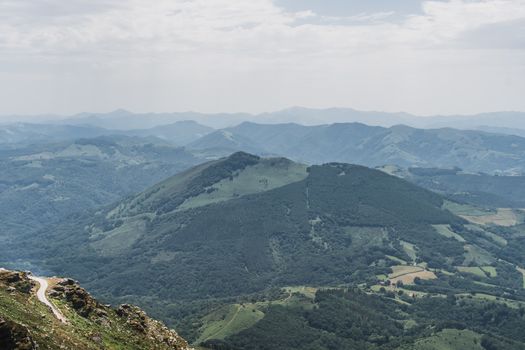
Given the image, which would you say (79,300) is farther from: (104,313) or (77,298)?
(104,313)

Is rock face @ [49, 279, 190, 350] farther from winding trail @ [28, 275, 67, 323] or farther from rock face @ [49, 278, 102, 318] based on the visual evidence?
winding trail @ [28, 275, 67, 323]

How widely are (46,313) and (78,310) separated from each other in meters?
12.2

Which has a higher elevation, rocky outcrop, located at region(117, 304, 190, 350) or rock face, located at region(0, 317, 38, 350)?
rock face, located at region(0, 317, 38, 350)

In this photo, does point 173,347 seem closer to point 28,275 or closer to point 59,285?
point 59,285

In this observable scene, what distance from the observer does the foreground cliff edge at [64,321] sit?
224 ft

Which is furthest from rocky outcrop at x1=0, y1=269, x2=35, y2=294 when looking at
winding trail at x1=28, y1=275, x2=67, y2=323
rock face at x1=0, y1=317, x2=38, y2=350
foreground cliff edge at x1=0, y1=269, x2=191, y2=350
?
rock face at x1=0, y1=317, x2=38, y2=350

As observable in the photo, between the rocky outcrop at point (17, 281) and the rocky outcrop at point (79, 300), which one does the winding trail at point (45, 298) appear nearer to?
the rocky outcrop at point (79, 300)

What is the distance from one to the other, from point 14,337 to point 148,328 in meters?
43.6

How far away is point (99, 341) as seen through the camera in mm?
85125

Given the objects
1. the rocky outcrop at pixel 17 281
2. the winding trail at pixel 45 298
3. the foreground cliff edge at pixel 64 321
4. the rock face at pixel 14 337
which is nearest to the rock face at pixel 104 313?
the foreground cliff edge at pixel 64 321

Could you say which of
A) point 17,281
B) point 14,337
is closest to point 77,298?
point 17,281

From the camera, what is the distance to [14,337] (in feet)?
211

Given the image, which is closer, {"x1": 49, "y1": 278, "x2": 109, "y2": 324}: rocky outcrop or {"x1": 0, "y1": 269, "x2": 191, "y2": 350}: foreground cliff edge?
{"x1": 0, "y1": 269, "x2": 191, "y2": 350}: foreground cliff edge

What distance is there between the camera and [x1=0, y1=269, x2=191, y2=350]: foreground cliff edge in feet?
224
